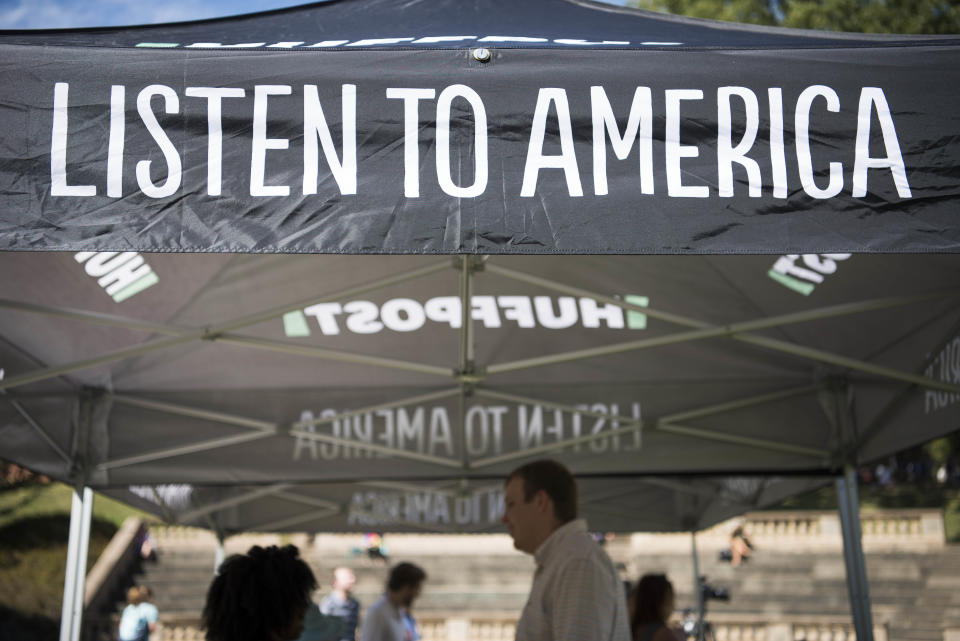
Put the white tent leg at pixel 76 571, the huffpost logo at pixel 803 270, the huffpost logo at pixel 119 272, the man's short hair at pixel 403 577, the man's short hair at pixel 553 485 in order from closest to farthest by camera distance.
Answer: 1. the man's short hair at pixel 553 485
2. the huffpost logo at pixel 119 272
3. the huffpost logo at pixel 803 270
4. the white tent leg at pixel 76 571
5. the man's short hair at pixel 403 577

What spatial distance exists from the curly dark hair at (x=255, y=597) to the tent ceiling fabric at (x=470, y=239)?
89 centimetres

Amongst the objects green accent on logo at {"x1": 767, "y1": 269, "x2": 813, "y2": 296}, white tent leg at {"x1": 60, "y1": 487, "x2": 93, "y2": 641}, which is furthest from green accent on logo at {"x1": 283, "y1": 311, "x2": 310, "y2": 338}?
green accent on logo at {"x1": 767, "y1": 269, "x2": 813, "y2": 296}

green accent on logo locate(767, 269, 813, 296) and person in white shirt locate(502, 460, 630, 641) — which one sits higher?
green accent on logo locate(767, 269, 813, 296)

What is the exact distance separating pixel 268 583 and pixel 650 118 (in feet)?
5.16

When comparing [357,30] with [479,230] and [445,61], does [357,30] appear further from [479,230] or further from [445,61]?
[479,230]

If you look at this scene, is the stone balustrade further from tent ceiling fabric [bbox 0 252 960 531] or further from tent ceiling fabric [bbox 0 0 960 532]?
tent ceiling fabric [bbox 0 0 960 532]

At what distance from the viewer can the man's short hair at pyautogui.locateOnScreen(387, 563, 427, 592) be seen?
7.50 meters

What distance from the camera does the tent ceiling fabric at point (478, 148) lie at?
2.63 metres

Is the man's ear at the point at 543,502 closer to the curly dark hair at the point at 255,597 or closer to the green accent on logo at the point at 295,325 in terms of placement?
the curly dark hair at the point at 255,597

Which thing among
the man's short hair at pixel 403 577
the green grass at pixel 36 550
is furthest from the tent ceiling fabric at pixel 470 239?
the green grass at pixel 36 550

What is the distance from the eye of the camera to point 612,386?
6488mm

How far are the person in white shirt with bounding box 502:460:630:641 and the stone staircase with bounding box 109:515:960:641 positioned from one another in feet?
55.1

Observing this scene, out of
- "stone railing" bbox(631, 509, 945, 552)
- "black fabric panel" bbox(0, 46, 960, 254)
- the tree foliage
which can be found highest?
the tree foliage

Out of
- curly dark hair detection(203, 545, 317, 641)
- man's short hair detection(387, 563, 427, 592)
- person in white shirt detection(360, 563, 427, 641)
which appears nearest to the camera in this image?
curly dark hair detection(203, 545, 317, 641)
